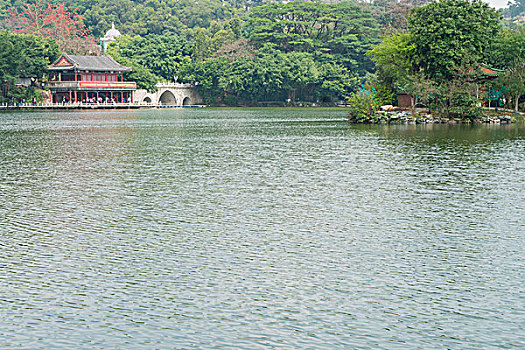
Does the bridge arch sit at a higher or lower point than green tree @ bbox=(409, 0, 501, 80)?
lower

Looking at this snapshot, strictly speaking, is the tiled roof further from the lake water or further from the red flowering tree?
the lake water

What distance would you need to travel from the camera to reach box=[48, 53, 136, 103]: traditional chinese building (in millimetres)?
107438

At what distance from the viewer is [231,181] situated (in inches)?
1012

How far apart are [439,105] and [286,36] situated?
197 ft

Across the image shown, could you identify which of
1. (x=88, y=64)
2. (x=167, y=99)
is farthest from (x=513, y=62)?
(x=167, y=99)

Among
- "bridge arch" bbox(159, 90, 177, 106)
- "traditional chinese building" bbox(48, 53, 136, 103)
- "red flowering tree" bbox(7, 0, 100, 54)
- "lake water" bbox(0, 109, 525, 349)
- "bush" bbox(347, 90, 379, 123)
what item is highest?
"red flowering tree" bbox(7, 0, 100, 54)

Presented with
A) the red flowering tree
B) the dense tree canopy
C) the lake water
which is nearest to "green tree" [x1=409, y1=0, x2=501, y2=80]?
the lake water

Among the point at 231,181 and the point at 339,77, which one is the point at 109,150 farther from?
the point at 339,77

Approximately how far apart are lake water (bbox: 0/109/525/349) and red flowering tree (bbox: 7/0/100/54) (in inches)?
4119

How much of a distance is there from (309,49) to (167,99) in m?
27.3

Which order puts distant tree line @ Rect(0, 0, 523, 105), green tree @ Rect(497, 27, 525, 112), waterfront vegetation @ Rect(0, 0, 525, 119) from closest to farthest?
waterfront vegetation @ Rect(0, 0, 525, 119)
green tree @ Rect(497, 27, 525, 112)
distant tree line @ Rect(0, 0, 523, 105)

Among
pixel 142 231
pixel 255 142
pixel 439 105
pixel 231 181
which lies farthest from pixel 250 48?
pixel 142 231

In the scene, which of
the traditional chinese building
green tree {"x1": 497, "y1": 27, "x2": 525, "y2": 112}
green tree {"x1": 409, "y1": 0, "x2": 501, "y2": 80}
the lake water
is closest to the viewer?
the lake water

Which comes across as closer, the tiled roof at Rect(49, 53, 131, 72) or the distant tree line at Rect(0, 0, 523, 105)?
the tiled roof at Rect(49, 53, 131, 72)
